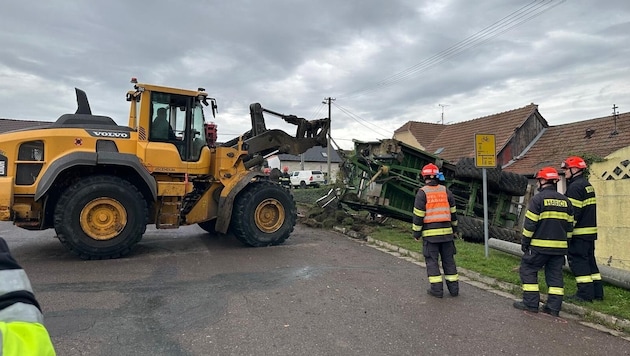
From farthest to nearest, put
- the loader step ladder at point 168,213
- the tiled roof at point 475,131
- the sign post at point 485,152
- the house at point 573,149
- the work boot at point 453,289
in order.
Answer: the tiled roof at point 475,131 → the loader step ladder at point 168,213 → the sign post at point 485,152 → the house at point 573,149 → the work boot at point 453,289

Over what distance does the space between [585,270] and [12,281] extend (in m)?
5.81

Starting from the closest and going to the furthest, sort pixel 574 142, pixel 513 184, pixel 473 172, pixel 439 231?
pixel 439 231
pixel 473 172
pixel 513 184
pixel 574 142

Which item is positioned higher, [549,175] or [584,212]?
[549,175]

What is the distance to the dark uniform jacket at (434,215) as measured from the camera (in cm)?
573

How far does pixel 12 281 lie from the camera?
1251 millimetres

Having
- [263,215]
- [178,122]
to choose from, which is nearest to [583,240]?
[263,215]

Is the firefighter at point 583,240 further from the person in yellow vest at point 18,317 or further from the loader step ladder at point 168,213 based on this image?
the loader step ladder at point 168,213

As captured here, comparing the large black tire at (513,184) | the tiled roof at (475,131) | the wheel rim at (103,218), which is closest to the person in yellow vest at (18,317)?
the wheel rim at (103,218)

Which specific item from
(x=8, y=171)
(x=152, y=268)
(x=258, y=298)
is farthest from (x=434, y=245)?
(x=8, y=171)

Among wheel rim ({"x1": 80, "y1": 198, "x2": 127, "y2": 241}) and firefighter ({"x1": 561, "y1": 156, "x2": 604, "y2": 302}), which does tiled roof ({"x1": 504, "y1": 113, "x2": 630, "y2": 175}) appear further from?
wheel rim ({"x1": 80, "y1": 198, "x2": 127, "y2": 241})

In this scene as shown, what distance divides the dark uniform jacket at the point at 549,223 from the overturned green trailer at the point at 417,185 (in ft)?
16.4

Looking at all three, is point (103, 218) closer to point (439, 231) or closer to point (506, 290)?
point (439, 231)

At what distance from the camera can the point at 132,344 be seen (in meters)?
3.85

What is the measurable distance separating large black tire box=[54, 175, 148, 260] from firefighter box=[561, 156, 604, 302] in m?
6.29
